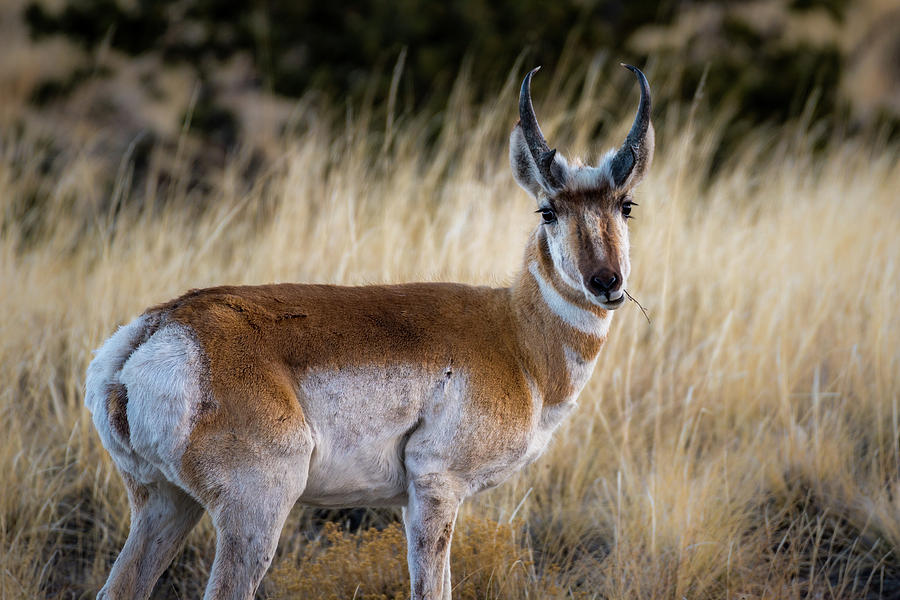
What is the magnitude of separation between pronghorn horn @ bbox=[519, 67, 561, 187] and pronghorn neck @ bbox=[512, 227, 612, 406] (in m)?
0.31

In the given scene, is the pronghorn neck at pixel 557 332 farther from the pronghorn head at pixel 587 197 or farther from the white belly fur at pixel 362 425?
the white belly fur at pixel 362 425

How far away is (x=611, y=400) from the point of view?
6273 mm

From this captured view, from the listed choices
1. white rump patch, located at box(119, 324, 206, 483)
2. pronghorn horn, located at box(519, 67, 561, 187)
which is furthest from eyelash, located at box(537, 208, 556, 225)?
white rump patch, located at box(119, 324, 206, 483)

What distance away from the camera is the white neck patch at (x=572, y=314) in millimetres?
4320

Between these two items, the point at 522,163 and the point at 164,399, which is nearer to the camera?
the point at 164,399

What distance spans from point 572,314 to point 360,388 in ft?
3.55

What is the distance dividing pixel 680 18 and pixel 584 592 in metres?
11.6

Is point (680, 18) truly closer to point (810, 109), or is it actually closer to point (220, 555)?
point (810, 109)

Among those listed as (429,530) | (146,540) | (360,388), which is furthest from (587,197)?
(146,540)

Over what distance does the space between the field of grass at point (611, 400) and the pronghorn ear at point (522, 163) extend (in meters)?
0.85

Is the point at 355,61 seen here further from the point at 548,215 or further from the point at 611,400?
the point at 548,215

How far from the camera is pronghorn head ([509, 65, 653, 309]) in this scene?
13.1 feet

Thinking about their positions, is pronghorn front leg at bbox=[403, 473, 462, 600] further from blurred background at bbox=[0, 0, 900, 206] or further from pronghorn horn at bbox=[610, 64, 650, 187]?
blurred background at bbox=[0, 0, 900, 206]

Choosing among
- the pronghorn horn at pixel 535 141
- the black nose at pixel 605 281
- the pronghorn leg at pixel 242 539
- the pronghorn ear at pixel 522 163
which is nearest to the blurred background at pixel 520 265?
the pronghorn ear at pixel 522 163
